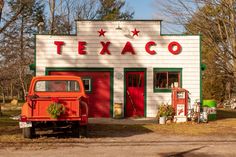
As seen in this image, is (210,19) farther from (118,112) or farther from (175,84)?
(118,112)

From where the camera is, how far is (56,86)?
14.2 m

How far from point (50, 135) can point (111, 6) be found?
39841mm

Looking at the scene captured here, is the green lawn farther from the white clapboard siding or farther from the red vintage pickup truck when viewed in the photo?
the white clapboard siding

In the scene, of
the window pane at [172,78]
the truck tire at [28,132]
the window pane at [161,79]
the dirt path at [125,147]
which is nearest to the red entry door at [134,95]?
the window pane at [161,79]

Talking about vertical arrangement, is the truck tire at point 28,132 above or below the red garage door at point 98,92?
below

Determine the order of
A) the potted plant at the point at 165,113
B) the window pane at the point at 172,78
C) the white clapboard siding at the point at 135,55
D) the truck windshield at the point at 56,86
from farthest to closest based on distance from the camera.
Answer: the window pane at the point at 172,78 < the white clapboard siding at the point at 135,55 < the potted plant at the point at 165,113 < the truck windshield at the point at 56,86

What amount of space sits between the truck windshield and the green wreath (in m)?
Answer: 1.92

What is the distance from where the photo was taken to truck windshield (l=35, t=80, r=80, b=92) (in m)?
14.2

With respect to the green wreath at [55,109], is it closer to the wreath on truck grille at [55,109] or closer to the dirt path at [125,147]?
the wreath on truck grille at [55,109]

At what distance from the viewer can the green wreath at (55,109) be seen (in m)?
12.2

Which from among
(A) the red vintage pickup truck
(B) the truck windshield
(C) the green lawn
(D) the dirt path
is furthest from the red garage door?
(A) the red vintage pickup truck

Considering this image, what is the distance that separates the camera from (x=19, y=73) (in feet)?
136

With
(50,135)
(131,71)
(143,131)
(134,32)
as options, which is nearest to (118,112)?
(131,71)

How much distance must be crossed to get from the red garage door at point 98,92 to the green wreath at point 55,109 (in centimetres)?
863
